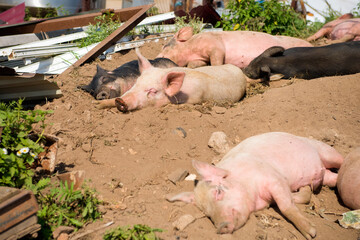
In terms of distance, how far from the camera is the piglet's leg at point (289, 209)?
2762 millimetres

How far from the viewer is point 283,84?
18.7ft

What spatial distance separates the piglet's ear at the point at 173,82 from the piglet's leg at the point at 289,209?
2.04 m

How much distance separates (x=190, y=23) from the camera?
7.85 metres

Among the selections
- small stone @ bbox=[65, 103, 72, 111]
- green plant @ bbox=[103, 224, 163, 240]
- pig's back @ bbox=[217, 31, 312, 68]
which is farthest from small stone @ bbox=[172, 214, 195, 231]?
pig's back @ bbox=[217, 31, 312, 68]

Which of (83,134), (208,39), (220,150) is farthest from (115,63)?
(220,150)

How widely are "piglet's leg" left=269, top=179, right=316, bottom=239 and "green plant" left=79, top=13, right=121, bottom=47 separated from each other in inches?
207

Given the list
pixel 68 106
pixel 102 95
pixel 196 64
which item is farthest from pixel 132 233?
pixel 196 64

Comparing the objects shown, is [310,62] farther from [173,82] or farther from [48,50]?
[48,50]

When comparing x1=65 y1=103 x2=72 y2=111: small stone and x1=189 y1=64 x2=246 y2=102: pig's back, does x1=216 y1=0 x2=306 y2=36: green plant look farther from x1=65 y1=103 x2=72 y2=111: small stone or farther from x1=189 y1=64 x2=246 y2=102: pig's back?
x1=65 y1=103 x2=72 y2=111: small stone

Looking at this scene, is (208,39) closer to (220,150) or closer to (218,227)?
(220,150)

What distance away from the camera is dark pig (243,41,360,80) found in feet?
18.4

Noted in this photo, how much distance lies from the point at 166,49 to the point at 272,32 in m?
2.61

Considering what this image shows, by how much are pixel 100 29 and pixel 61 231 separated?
5.53m

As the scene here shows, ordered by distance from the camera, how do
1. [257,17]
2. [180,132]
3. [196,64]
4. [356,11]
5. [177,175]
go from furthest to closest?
1. [356,11]
2. [257,17]
3. [196,64]
4. [180,132]
5. [177,175]
